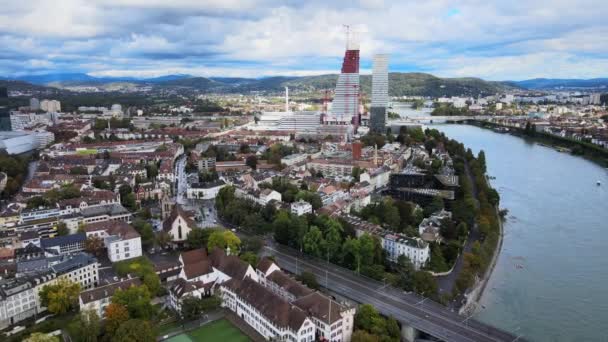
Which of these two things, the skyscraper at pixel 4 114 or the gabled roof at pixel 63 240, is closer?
the gabled roof at pixel 63 240

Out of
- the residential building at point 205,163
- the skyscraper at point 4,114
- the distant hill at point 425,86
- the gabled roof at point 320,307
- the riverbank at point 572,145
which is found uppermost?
the distant hill at point 425,86

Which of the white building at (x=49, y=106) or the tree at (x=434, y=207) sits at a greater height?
the white building at (x=49, y=106)

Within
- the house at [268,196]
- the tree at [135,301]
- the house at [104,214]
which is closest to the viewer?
the tree at [135,301]

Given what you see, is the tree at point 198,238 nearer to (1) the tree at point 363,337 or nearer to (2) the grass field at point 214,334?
(2) the grass field at point 214,334

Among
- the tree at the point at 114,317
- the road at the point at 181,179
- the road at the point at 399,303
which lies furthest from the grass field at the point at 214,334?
the road at the point at 181,179

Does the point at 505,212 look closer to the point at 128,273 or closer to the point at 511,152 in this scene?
the point at 128,273

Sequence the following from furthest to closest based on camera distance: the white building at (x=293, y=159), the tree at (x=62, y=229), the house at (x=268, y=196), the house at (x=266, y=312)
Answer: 1. the white building at (x=293, y=159)
2. the house at (x=268, y=196)
3. the tree at (x=62, y=229)
4. the house at (x=266, y=312)
